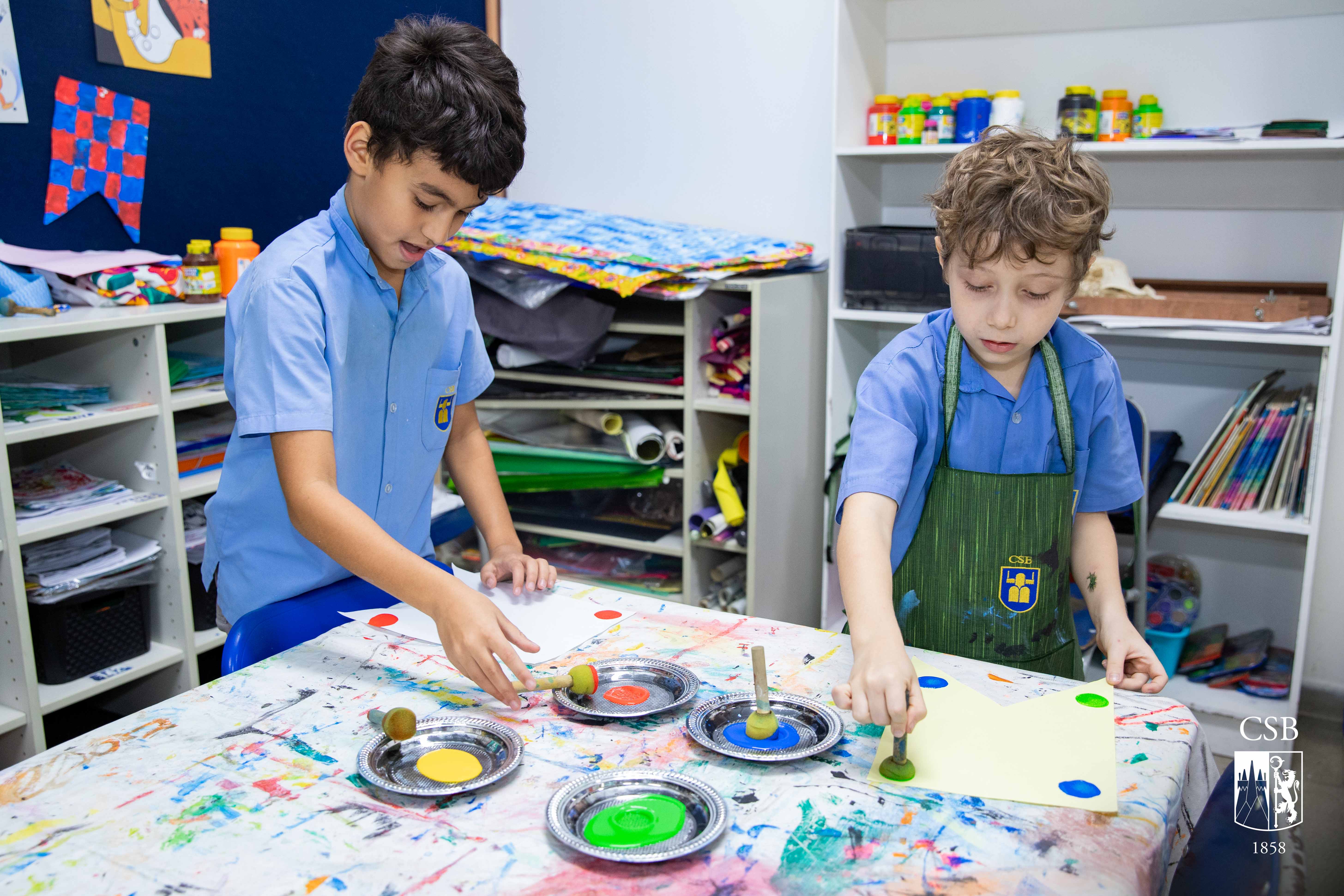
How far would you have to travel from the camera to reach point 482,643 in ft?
3.37

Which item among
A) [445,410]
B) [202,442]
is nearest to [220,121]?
[202,442]

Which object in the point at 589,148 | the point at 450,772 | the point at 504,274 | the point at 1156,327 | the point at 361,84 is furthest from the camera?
the point at 589,148

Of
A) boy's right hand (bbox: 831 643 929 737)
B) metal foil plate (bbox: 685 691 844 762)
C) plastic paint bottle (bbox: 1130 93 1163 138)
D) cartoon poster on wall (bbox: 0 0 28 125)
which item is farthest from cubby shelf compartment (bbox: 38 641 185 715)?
plastic paint bottle (bbox: 1130 93 1163 138)

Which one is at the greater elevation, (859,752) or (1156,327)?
(1156,327)

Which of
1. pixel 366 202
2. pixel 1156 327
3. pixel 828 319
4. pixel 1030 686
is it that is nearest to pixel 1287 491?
pixel 1156 327

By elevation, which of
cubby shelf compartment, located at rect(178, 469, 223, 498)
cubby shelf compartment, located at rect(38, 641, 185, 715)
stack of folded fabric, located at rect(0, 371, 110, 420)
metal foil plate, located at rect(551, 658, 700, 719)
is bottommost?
cubby shelf compartment, located at rect(38, 641, 185, 715)

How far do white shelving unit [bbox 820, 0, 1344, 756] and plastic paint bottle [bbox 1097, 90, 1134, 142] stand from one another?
0.09m

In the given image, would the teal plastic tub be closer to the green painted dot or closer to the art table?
the art table

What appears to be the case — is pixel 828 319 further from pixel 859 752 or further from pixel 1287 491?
pixel 859 752

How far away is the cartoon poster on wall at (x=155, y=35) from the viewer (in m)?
2.15

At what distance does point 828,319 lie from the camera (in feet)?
8.40

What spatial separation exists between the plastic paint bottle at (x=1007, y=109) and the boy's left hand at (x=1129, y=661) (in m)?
1.49

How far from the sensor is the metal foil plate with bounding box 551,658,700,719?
1040 millimetres

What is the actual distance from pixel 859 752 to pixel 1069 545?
1.76ft
